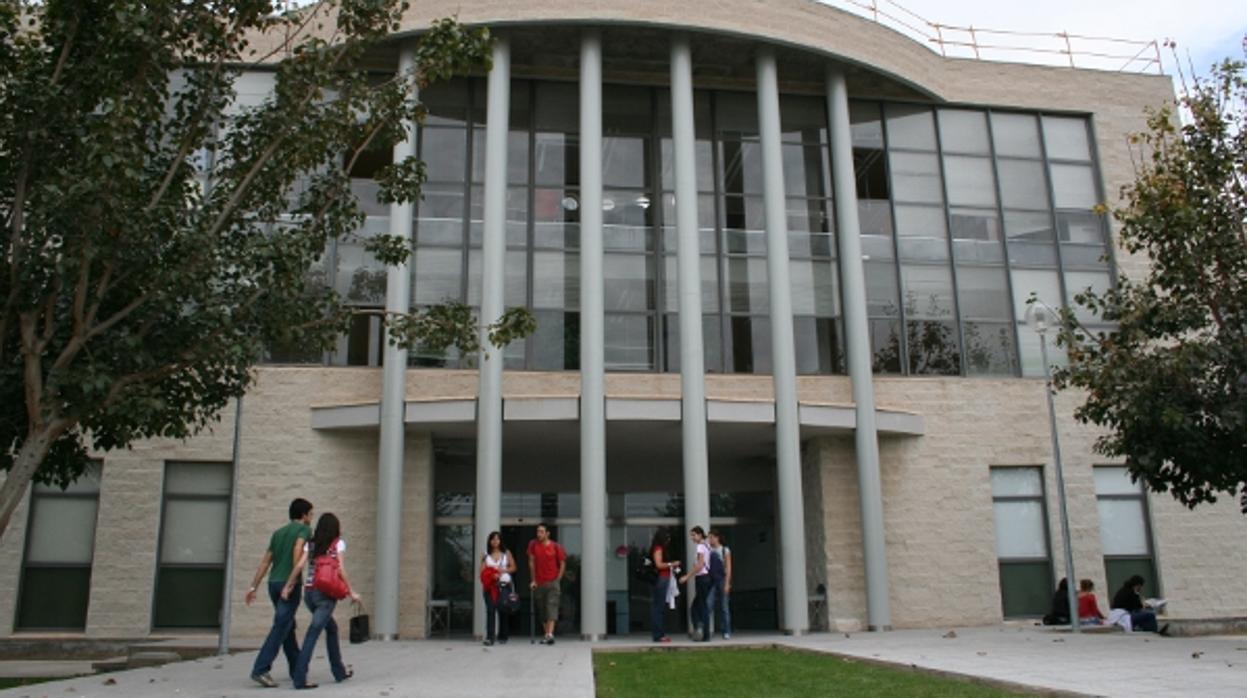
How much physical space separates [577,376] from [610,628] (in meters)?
5.71

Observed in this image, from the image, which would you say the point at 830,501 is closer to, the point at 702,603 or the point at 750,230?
the point at 702,603

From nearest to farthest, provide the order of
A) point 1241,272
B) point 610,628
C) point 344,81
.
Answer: point 344,81 → point 1241,272 → point 610,628

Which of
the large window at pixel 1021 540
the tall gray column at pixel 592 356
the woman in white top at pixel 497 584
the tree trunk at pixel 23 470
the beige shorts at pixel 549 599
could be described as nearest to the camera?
the tree trunk at pixel 23 470

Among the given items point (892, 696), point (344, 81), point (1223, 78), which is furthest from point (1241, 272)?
point (344, 81)

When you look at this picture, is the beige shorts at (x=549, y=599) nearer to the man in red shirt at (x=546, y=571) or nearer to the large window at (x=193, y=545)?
the man in red shirt at (x=546, y=571)

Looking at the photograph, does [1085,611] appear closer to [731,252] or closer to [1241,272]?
[1241,272]

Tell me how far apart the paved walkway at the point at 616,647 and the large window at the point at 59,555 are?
18.7 ft

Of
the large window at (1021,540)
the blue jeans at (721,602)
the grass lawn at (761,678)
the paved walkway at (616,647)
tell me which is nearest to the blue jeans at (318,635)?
the paved walkway at (616,647)

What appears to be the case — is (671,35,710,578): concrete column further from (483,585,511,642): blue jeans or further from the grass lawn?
the grass lawn

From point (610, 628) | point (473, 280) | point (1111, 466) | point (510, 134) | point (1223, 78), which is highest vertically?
point (510, 134)

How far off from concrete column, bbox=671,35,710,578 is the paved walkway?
307 cm

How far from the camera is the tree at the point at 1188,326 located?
47.5ft

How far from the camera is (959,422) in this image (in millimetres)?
21031

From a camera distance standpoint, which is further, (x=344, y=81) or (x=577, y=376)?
(x=577, y=376)
